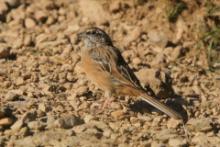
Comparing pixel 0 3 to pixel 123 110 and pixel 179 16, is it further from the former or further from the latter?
pixel 123 110

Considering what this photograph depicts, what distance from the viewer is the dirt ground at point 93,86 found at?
946 centimetres

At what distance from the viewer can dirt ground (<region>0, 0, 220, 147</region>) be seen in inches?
372

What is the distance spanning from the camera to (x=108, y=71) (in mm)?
10539

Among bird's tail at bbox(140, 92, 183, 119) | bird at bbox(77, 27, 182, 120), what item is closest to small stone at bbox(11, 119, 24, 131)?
bird at bbox(77, 27, 182, 120)

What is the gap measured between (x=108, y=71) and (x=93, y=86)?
0.55 metres

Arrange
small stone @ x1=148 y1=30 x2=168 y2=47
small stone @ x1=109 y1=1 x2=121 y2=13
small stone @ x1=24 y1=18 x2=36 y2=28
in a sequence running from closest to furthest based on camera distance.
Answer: small stone @ x1=148 y1=30 x2=168 y2=47 < small stone @ x1=24 y1=18 x2=36 y2=28 < small stone @ x1=109 y1=1 x2=121 y2=13

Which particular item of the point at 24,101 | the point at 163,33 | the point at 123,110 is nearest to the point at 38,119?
the point at 24,101

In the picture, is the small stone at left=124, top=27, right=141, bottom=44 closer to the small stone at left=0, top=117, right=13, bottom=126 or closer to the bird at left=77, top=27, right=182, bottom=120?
the bird at left=77, top=27, right=182, bottom=120

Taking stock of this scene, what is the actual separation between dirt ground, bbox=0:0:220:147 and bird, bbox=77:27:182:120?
232 millimetres

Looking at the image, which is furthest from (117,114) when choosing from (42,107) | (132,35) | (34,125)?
(132,35)

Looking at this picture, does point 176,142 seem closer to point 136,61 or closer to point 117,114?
point 117,114

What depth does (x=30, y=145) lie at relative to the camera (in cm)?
902

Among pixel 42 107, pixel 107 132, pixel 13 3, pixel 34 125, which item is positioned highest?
pixel 13 3

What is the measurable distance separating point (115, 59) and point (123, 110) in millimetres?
748
